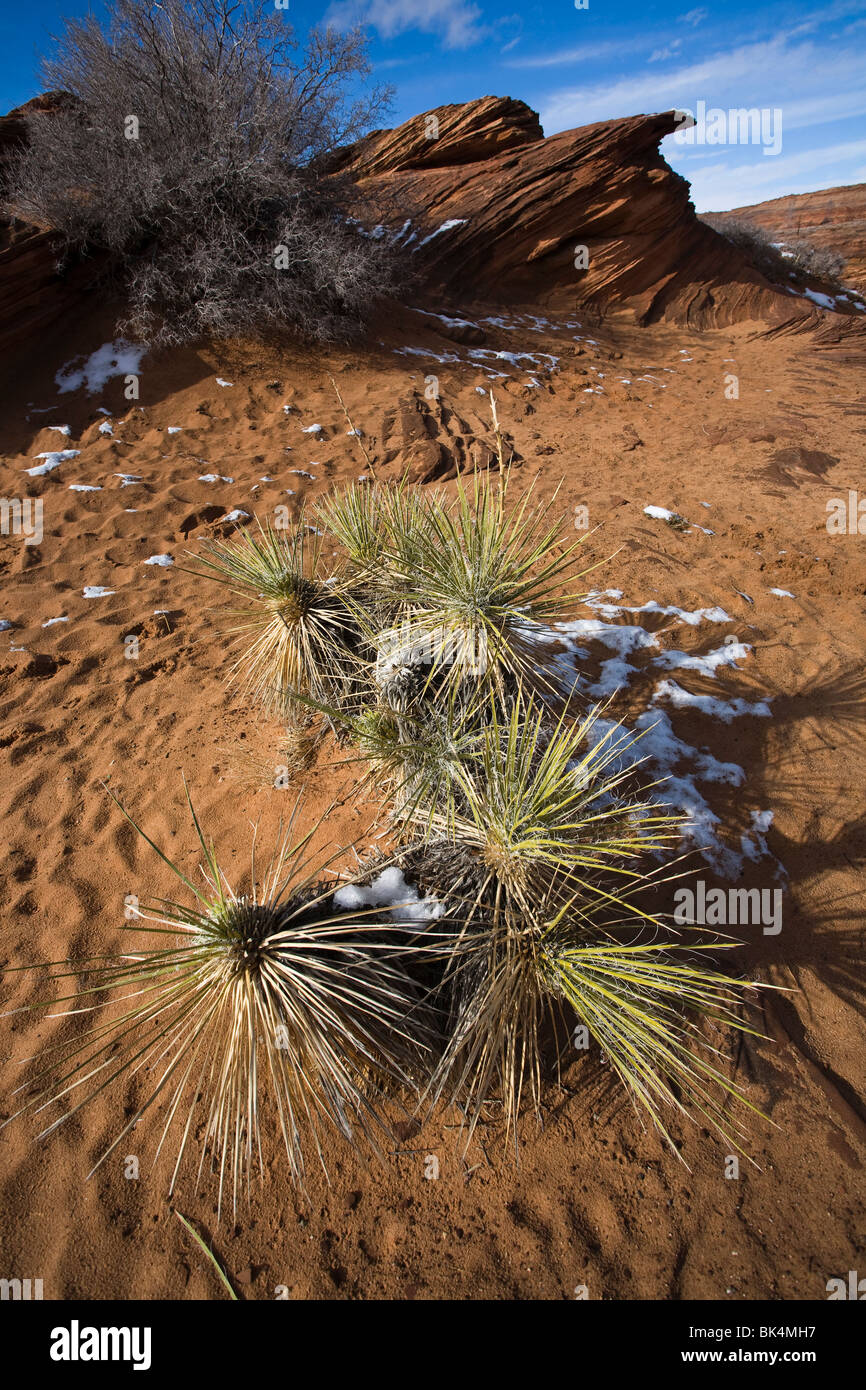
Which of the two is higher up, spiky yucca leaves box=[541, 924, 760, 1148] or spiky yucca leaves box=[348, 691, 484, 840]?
spiky yucca leaves box=[348, 691, 484, 840]

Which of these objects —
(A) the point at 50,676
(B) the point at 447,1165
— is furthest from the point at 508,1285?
(A) the point at 50,676

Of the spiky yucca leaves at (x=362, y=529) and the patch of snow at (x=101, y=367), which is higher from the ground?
the patch of snow at (x=101, y=367)

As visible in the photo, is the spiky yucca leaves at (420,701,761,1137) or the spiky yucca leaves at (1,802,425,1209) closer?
the spiky yucca leaves at (1,802,425,1209)

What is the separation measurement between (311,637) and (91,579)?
2.58m

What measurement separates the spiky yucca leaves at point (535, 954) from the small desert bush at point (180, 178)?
7370mm

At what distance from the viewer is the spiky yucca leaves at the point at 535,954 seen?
5.88 ft

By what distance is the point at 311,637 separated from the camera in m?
3.00

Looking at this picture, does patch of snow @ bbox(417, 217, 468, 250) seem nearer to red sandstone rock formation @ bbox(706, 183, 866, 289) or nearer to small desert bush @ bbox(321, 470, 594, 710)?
small desert bush @ bbox(321, 470, 594, 710)

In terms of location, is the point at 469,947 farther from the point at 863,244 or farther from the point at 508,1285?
the point at 863,244

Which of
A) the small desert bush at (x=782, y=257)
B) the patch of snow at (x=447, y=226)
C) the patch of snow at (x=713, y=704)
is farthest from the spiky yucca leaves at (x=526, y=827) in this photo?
the small desert bush at (x=782, y=257)

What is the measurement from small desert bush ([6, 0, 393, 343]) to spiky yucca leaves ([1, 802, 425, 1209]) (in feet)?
24.3

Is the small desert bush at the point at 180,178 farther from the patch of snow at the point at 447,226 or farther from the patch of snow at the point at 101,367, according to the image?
the patch of snow at the point at 447,226

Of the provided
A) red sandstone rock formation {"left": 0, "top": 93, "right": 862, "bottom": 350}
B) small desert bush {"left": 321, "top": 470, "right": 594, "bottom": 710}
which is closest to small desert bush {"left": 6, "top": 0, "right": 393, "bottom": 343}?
red sandstone rock formation {"left": 0, "top": 93, "right": 862, "bottom": 350}

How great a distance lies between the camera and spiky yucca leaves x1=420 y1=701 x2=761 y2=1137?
1791 millimetres
